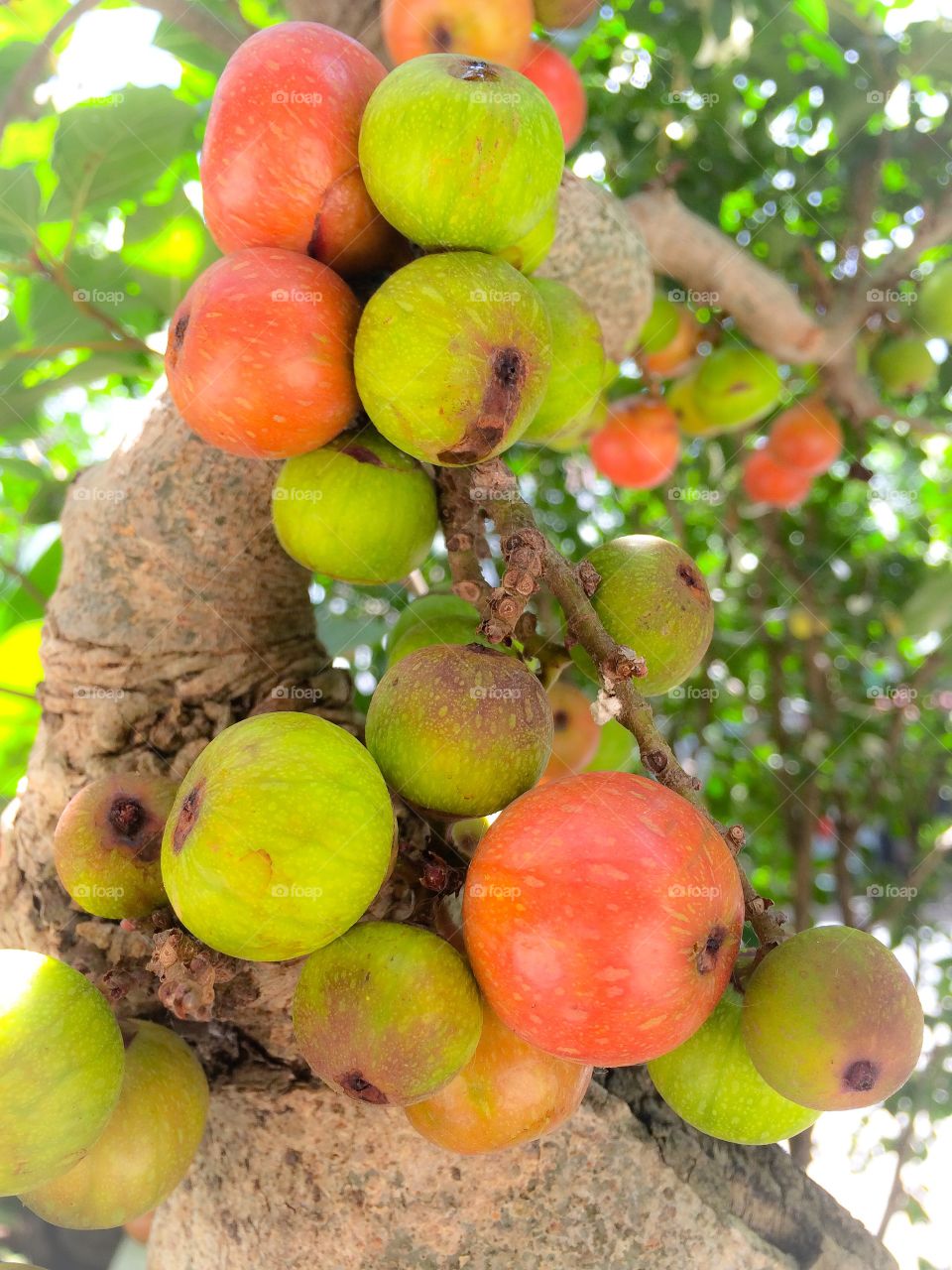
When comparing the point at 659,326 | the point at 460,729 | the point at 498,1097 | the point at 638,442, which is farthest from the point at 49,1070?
the point at 659,326

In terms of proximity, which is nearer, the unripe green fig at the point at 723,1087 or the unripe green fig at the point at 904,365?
the unripe green fig at the point at 723,1087

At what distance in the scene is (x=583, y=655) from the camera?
1.55 metres

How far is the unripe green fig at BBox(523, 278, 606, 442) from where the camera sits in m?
1.54

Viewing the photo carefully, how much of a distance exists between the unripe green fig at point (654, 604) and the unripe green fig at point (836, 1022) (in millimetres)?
470

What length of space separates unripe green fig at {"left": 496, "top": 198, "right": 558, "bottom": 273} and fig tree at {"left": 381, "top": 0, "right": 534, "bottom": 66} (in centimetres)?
80

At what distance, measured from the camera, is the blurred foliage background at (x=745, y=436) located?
2.50m

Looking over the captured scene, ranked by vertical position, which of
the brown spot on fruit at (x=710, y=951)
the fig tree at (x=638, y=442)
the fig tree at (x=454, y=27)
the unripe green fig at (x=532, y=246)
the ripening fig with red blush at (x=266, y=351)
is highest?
the fig tree at (x=454, y=27)

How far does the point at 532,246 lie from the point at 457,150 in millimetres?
306

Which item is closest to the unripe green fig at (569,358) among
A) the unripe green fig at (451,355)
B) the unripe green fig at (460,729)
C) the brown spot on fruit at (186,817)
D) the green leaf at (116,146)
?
the unripe green fig at (451,355)

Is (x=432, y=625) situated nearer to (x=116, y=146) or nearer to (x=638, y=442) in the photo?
(x=116, y=146)

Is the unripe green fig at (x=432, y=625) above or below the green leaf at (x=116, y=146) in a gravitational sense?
below

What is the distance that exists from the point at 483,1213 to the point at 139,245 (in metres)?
2.59

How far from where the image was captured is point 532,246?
155 centimetres

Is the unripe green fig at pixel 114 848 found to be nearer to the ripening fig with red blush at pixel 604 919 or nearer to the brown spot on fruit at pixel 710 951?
the ripening fig with red blush at pixel 604 919
